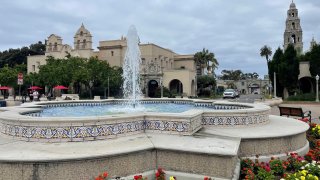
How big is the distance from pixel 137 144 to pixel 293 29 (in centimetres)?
6895

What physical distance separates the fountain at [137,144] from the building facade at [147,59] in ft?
128

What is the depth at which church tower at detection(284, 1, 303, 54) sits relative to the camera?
A: 64.2m

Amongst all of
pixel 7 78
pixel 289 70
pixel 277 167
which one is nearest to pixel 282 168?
pixel 277 167

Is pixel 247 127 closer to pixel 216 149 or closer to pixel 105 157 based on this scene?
pixel 216 149

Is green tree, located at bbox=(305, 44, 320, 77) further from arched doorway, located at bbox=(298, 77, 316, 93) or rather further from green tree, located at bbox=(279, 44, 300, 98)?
arched doorway, located at bbox=(298, 77, 316, 93)

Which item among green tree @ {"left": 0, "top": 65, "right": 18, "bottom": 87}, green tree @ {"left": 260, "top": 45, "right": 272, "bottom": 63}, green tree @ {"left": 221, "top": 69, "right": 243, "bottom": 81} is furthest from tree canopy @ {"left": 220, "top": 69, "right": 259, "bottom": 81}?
green tree @ {"left": 0, "top": 65, "right": 18, "bottom": 87}

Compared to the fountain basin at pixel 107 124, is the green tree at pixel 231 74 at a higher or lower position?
higher

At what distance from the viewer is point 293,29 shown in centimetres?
6488

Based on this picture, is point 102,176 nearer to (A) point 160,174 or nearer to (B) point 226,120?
(A) point 160,174

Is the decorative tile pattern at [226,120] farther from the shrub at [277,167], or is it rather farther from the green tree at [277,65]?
the green tree at [277,65]

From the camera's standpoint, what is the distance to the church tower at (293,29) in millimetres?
64250

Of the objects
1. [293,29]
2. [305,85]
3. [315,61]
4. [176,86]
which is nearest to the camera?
[315,61]

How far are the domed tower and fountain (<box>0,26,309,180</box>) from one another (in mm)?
48045

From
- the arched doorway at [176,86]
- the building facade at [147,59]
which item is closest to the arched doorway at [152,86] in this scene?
the building facade at [147,59]
